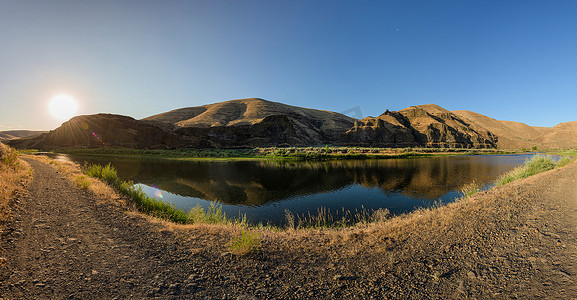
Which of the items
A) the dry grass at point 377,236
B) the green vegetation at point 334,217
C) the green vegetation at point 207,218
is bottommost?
the green vegetation at point 334,217

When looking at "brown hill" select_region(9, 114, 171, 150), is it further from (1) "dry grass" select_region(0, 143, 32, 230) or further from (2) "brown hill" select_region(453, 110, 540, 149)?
(2) "brown hill" select_region(453, 110, 540, 149)

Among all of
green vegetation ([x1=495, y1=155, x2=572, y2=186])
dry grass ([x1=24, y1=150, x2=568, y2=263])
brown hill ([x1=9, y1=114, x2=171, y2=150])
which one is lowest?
dry grass ([x1=24, y1=150, x2=568, y2=263])

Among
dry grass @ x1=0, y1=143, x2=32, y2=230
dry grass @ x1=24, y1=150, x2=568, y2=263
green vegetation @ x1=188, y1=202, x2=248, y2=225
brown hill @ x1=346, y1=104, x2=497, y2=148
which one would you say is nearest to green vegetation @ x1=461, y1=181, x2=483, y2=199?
dry grass @ x1=24, y1=150, x2=568, y2=263

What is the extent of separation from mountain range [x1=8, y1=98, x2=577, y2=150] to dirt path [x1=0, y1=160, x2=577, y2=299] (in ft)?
247

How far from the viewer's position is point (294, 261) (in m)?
5.06

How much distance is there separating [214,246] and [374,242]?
4.51 meters

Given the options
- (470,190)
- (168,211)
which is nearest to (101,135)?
(168,211)

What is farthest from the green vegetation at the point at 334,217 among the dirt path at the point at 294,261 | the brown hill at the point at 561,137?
the brown hill at the point at 561,137

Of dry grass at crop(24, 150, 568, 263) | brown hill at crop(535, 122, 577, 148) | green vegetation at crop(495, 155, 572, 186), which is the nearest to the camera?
dry grass at crop(24, 150, 568, 263)

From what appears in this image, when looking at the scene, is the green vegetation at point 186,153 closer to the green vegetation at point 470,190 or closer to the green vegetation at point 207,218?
the green vegetation at point 207,218

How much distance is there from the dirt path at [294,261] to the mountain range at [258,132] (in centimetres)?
7518

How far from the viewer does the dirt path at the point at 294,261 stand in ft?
12.3

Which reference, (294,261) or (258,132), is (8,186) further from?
(258,132)

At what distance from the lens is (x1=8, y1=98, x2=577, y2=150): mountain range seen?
81438mm
